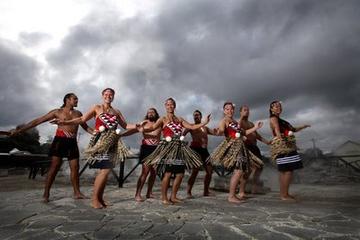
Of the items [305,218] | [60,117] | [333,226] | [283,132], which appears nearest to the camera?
[333,226]

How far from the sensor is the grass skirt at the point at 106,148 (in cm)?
386

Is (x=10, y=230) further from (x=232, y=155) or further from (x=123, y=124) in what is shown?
(x=232, y=155)

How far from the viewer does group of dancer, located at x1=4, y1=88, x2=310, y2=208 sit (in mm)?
3980

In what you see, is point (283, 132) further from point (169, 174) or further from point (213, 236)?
point (213, 236)

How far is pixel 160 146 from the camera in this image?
14.8ft

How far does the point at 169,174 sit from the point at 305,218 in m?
1.94

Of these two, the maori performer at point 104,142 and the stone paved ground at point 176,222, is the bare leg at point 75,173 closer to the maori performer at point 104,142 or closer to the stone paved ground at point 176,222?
the stone paved ground at point 176,222

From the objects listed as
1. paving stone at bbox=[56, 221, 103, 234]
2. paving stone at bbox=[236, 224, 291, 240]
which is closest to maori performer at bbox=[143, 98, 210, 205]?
paving stone at bbox=[56, 221, 103, 234]

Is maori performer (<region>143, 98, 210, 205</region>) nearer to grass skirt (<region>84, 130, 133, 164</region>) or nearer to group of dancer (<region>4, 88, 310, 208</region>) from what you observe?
group of dancer (<region>4, 88, 310, 208</region>)

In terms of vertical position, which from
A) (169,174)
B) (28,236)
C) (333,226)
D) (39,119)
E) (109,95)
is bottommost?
(28,236)

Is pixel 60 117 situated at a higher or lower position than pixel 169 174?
higher

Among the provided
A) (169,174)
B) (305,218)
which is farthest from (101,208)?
(305,218)

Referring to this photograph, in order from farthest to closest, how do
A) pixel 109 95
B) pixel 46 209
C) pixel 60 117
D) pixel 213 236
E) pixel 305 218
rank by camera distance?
pixel 60 117 → pixel 109 95 → pixel 46 209 → pixel 305 218 → pixel 213 236

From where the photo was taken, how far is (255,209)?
384cm
